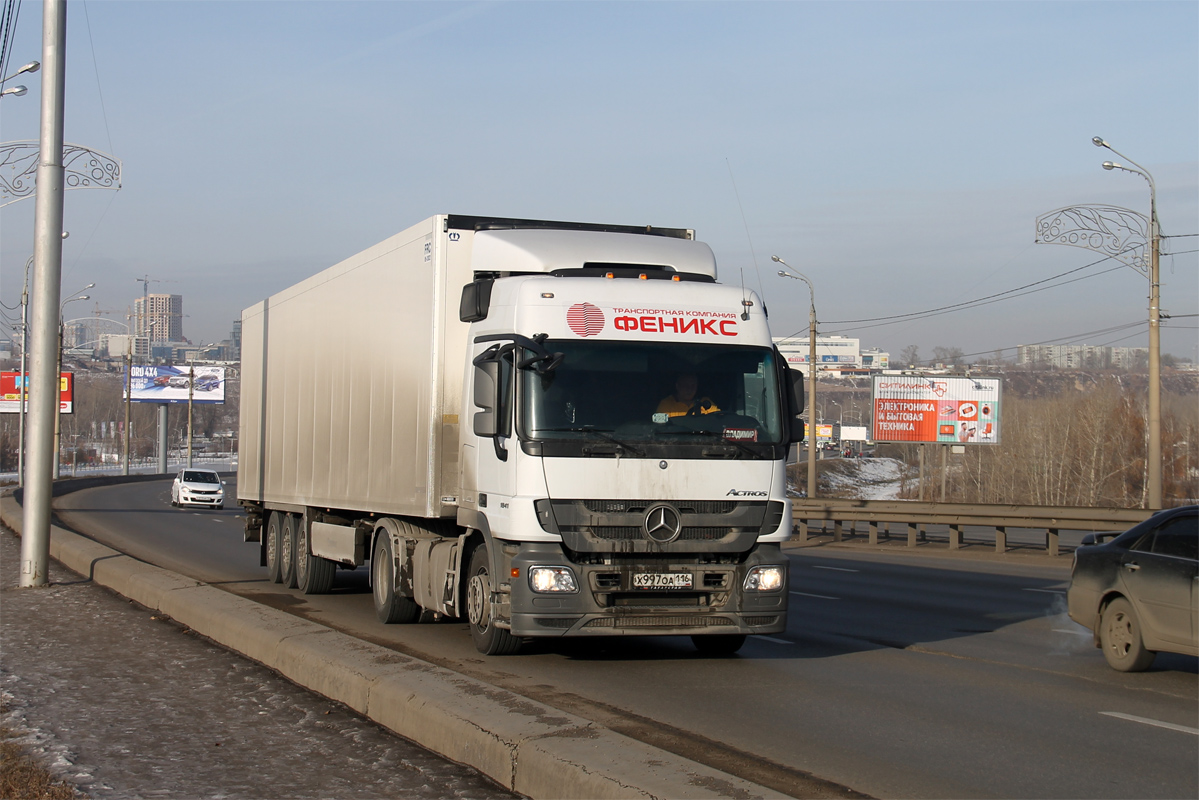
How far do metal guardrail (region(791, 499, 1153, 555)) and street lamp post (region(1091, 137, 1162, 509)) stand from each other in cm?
72

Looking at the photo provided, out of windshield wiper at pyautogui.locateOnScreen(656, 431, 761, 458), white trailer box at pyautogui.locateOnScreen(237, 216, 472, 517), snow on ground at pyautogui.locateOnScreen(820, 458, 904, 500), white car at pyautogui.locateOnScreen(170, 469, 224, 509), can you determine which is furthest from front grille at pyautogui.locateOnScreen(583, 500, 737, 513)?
snow on ground at pyautogui.locateOnScreen(820, 458, 904, 500)

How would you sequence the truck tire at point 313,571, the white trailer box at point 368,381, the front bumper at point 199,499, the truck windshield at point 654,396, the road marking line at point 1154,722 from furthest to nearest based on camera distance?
the front bumper at point 199,499 → the truck tire at point 313,571 → the white trailer box at point 368,381 → the truck windshield at point 654,396 → the road marking line at point 1154,722

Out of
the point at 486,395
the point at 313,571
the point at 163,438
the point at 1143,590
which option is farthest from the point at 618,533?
the point at 163,438

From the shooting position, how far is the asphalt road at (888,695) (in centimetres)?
652

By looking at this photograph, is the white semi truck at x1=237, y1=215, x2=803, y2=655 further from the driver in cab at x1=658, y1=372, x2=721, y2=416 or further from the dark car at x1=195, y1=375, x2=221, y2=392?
the dark car at x1=195, y1=375, x2=221, y2=392

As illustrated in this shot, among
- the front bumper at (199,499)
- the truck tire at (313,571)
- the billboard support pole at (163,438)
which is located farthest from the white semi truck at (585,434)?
the billboard support pole at (163,438)

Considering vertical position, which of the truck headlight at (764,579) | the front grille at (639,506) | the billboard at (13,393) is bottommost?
the truck headlight at (764,579)

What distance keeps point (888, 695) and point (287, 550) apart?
1015 centimetres

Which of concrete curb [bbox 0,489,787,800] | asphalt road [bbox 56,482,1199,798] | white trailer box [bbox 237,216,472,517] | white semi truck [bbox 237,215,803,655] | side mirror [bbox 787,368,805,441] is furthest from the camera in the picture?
white trailer box [bbox 237,216,472,517]

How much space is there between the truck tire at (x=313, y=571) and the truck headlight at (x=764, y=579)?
739cm

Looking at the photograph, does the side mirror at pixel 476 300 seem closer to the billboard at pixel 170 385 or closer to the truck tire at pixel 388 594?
the truck tire at pixel 388 594

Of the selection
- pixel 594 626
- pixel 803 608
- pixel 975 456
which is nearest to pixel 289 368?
pixel 803 608

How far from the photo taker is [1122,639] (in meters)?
10.1

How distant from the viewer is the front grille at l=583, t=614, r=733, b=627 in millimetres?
9188
